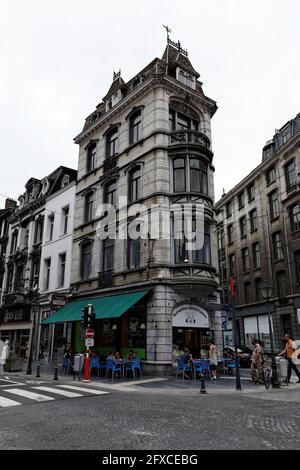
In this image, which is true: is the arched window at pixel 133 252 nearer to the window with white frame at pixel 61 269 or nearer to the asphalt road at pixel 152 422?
the window with white frame at pixel 61 269

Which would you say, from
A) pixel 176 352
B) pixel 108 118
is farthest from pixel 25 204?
pixel 176 352

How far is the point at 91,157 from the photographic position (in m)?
25.0

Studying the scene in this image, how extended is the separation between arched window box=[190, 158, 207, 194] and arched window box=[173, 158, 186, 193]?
41 cm

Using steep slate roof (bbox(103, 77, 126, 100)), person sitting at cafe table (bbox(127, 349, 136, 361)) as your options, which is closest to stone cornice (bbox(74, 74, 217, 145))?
steep slate roof (bbox(103, 77, 126, 100))

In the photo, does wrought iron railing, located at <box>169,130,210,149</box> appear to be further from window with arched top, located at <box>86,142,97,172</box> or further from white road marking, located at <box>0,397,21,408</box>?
white road marking, located at <box>0,397,21,408</box>

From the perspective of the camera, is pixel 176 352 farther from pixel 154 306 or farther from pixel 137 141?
pixel 137 141

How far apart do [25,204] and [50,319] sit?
1434 centimetres

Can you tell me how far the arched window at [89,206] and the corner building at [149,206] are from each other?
66mm

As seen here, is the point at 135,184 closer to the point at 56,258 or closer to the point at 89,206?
the point at 89,206

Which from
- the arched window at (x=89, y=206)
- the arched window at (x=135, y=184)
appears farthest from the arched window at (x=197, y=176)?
the arched window at (x=89, y=206)

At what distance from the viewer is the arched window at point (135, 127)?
2092 centimetres

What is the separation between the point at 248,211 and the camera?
115 ft

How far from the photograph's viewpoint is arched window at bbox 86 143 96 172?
24656 mm
